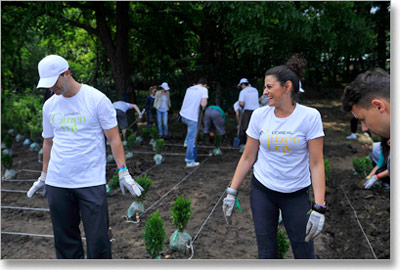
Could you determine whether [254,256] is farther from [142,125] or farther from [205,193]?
[142,125]

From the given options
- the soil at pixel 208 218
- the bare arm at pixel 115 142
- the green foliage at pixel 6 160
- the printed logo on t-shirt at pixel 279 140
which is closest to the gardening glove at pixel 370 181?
the soil at pixel 208 218

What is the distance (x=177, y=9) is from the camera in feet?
36.9

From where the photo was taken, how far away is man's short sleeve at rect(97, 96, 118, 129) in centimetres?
258

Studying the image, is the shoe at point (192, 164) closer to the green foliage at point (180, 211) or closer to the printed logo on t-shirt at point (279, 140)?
the green foliage at point (180, 211)

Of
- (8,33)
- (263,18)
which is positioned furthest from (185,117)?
(8,33)

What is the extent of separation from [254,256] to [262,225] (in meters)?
1.37

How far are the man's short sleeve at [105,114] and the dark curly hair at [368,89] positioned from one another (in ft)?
5.45

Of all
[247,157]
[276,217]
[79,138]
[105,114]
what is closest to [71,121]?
[79,138]

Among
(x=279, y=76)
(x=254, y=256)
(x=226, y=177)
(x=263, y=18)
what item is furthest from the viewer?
(x=263, y=18)

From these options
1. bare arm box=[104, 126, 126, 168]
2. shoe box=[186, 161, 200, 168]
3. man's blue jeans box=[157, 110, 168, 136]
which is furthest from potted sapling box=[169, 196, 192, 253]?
man's blue jeans box=[157, 110, 168, 136]

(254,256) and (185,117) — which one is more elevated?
(185,117)

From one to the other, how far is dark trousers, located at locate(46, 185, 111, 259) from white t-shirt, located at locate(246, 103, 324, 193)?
120 cm

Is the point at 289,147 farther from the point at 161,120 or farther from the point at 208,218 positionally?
the point at 161,120

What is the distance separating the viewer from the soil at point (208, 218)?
12.4ft
